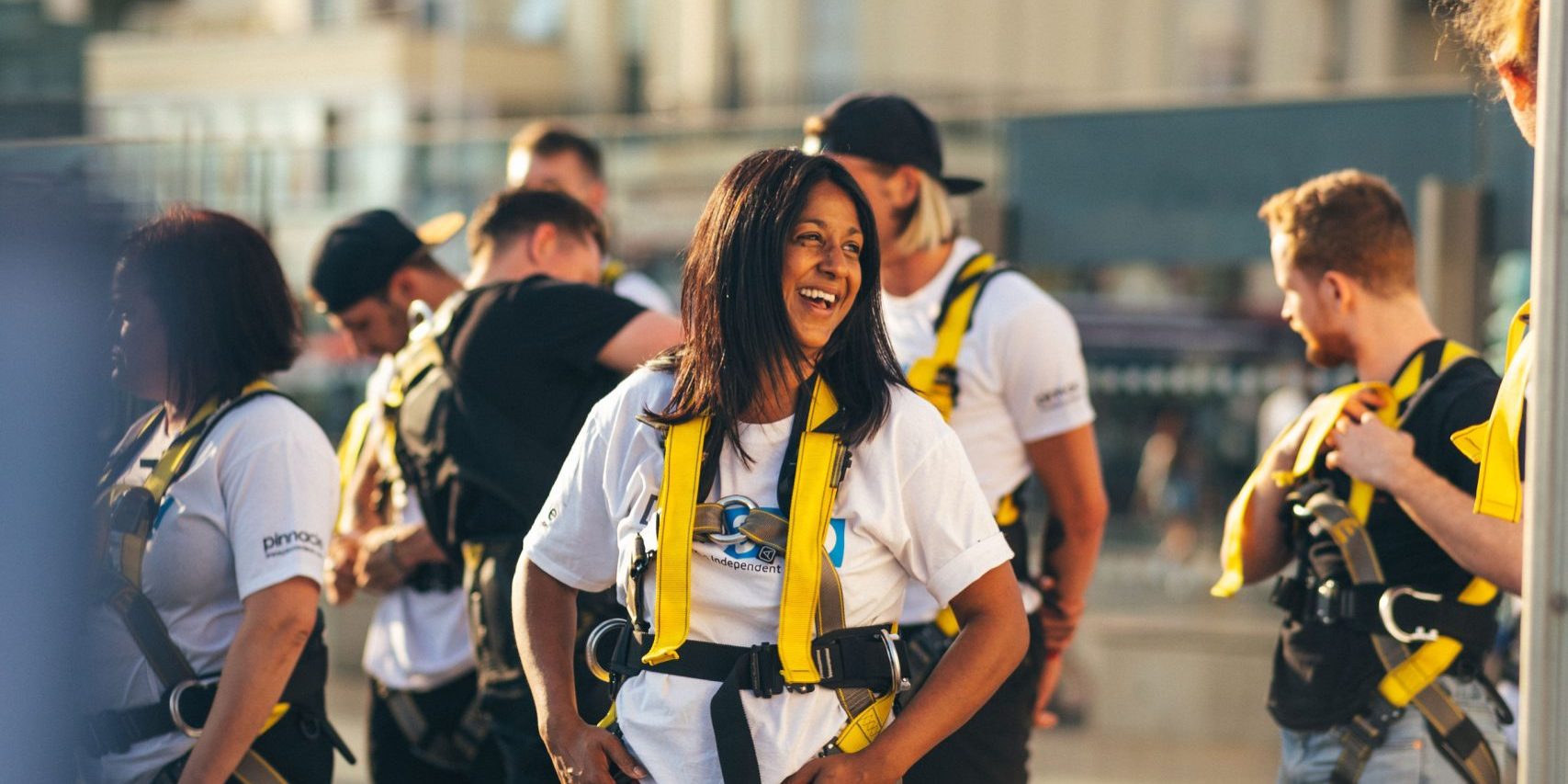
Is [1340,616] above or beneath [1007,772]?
above

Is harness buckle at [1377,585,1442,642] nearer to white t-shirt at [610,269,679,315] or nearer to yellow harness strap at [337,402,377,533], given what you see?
white t-shirt at [610,269,679,315]

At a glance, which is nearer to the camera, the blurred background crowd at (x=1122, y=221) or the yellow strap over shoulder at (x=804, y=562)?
the yellow strap over shoulder at (x=804, y=562)

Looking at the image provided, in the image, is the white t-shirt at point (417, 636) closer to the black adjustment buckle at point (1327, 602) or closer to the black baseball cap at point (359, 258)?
the black baseball cap at point (359, 258)

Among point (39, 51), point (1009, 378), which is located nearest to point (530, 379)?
point (1009, 378)

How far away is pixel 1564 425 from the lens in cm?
220

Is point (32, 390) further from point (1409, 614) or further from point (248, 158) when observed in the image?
point (248, 158)

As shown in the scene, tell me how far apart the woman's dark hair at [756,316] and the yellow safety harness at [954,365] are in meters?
1.30

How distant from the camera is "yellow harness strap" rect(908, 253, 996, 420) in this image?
13.9 feet

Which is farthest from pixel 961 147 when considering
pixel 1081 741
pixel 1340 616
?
pixel 1340 616

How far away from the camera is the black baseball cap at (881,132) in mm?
4355

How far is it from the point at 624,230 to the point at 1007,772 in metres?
7.04

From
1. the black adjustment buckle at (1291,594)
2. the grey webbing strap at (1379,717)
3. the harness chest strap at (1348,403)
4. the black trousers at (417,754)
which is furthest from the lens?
the black trousers at (417,754)

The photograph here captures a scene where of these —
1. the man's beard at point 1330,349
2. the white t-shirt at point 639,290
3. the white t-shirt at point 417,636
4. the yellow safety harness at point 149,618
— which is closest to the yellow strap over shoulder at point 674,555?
the yellow safety harness at point 149,618

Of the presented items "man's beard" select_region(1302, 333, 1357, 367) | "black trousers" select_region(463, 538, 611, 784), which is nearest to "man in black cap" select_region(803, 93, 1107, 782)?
"man's beard" select_region(1302, 333, 1357, 367)
